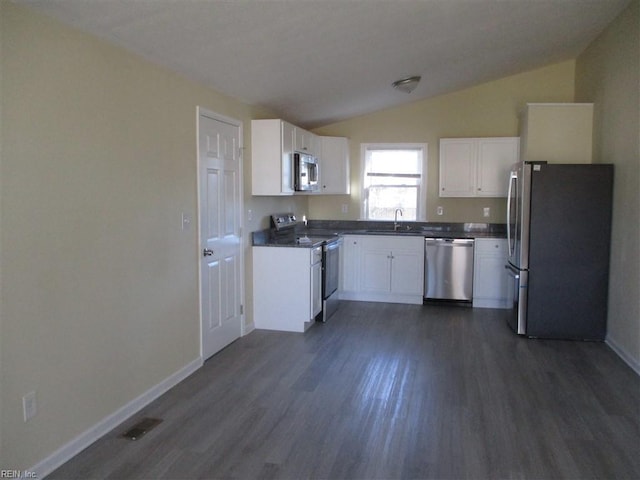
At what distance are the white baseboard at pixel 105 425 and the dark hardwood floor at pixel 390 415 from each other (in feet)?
0.19

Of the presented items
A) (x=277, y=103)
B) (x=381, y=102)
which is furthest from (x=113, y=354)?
(x=381, y=102)

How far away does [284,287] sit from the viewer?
510cm

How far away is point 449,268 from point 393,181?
1.49m

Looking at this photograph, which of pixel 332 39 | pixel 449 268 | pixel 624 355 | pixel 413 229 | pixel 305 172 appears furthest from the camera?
pixel 413 229

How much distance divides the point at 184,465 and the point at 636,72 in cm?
452

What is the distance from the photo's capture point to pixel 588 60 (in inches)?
221

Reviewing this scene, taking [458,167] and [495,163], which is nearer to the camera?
[495,163]

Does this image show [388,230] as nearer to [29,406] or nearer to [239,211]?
[239,211]

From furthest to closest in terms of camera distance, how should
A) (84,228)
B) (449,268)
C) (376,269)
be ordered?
(376,269), (449,268), (84,228)

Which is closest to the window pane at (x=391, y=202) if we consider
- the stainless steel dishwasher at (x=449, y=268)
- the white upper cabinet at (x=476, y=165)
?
the white upper cabinet at (x=476, y=165)

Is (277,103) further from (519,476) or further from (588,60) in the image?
(519,476)

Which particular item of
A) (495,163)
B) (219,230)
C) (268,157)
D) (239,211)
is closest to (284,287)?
(239,211)

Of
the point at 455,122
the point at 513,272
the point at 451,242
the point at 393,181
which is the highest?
the point at 455,122

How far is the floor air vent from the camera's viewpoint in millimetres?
2920
